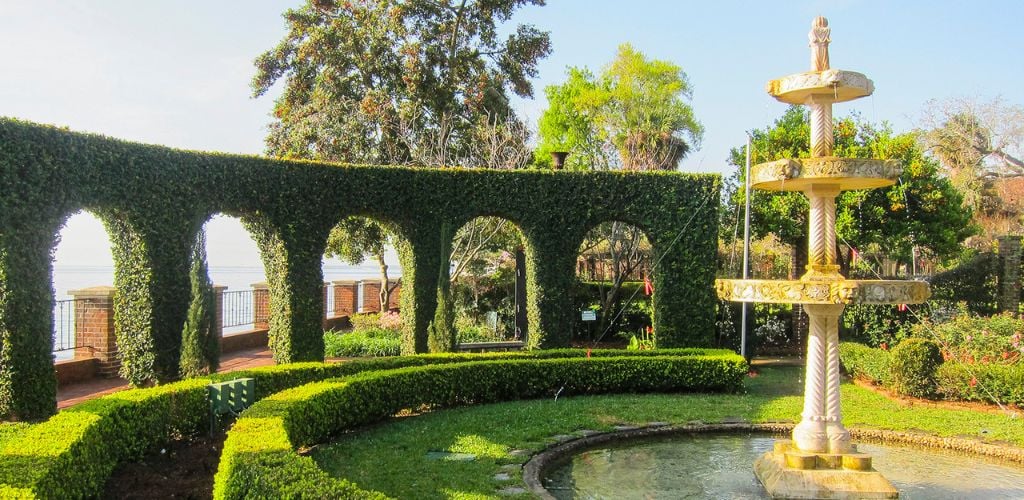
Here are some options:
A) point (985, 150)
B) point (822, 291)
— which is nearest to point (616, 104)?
point (985, 150)

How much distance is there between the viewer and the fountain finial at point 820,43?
6.68m

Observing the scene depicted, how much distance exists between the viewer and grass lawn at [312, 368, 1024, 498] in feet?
21.7

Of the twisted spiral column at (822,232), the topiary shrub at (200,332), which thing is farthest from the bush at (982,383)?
the topiary shrub at (200,332)

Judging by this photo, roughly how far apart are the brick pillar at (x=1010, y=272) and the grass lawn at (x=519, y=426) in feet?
25.0

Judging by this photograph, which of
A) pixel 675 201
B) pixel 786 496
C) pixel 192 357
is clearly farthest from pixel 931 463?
pixel 192 357

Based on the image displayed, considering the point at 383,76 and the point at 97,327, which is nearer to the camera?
the point at 97,327

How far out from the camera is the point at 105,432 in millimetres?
6336

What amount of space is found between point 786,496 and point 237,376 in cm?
628

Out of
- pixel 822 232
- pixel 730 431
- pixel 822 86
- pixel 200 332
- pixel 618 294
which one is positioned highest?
pixel 822 86

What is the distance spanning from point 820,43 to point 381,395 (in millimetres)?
6417

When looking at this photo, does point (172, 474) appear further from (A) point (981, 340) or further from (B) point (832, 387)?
(A) point (981, 340)

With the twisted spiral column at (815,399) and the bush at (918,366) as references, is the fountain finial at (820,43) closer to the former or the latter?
the twisted spiral column at (815,399)

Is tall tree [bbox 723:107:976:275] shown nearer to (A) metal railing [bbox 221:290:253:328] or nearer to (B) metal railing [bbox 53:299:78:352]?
(A) metal railing [bbox 221:290:253:328]

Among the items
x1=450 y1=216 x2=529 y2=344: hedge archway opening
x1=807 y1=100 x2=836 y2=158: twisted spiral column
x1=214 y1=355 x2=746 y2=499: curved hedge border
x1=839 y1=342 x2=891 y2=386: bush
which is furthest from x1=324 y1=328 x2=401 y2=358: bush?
x1=807 y1=100 x2=836 y2=158: twisted spiral column
